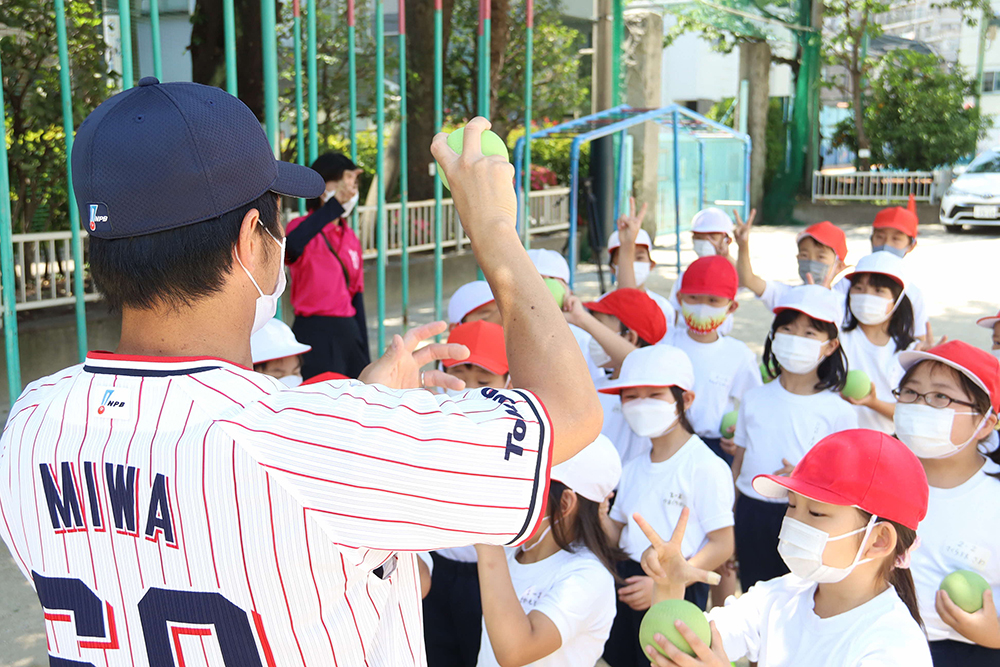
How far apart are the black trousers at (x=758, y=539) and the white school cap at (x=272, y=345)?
5.82 ft

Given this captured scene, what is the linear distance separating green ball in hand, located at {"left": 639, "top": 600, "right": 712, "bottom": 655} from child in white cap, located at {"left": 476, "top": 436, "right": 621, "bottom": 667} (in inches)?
10.7

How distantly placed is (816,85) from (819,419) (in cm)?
1596

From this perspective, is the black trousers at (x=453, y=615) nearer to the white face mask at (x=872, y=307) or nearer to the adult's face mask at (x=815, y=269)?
the white face mask at (x=872, y=307)

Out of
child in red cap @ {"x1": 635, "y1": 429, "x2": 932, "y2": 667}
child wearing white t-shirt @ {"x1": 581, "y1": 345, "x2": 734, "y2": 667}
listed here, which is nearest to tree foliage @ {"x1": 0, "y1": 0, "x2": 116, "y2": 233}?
child wearing white t-shirt @ {"x1": 581, "y1": 345, "x2": 734, "y2": 667}

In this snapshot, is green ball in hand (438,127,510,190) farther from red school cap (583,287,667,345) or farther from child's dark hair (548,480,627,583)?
red school cap (583,287,667,345)

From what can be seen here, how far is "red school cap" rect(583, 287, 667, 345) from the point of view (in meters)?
4.10

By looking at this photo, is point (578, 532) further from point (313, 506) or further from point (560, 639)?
point (313, 506)

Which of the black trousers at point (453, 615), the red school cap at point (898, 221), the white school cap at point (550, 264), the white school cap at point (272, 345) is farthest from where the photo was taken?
the red school cap at point (898, 221)

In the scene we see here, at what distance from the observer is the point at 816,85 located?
17.7 m

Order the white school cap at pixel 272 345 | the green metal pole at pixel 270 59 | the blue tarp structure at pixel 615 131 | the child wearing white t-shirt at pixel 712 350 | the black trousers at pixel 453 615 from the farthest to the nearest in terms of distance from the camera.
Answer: the blue tarp structure at pixel 615 131 → the green metal pole at pixel 270 59 → the child wearing white t-shirt at pixel 712 350 → the white school cap at pixel 272 345 → the black trousers at pixel 453 615

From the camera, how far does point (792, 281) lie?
11148 millimetres

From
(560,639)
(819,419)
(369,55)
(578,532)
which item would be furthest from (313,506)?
(369,55)

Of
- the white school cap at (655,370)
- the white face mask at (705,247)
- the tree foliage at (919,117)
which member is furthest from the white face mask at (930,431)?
the tree foliage at (919,117)

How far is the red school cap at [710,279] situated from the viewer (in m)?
4.24
